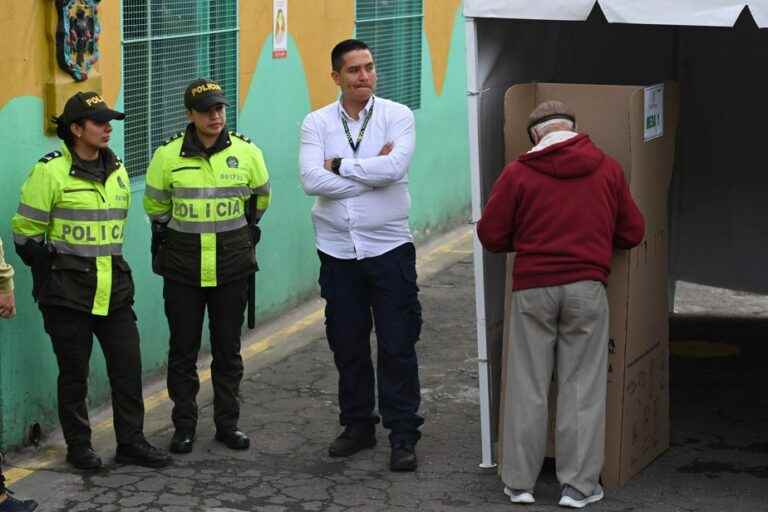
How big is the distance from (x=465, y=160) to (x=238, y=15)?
5.23 metres

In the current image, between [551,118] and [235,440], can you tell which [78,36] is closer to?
[235,440]

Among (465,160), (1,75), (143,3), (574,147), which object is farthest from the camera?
(465,160)

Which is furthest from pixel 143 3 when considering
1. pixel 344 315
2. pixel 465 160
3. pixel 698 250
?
pixel 465 160

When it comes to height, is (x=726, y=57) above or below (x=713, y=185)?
above

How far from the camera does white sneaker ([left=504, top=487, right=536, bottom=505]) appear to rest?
22.2 feet

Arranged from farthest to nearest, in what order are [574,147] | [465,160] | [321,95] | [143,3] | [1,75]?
[465,160] < [321,95] < [143,3] < [1,75] < [574,147]

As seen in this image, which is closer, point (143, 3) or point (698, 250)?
point (143, 3)

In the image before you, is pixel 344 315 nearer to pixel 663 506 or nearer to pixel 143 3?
pixel 663 506

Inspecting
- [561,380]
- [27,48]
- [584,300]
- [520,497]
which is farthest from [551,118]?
[27,48]

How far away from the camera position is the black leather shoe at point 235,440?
7.58 m

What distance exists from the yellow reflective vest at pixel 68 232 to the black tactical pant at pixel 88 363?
0.32ft

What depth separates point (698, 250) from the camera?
31.1 feet

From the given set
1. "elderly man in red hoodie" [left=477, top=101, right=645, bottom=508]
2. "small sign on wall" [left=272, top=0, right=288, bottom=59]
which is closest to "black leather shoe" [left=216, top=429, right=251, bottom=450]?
"elderly man in red hoodie" [left=477, top=101, right=645, bottom=508]

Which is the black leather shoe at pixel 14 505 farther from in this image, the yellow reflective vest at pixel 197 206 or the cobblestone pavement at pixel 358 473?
the yellow reflective vest at pixel 197 206
